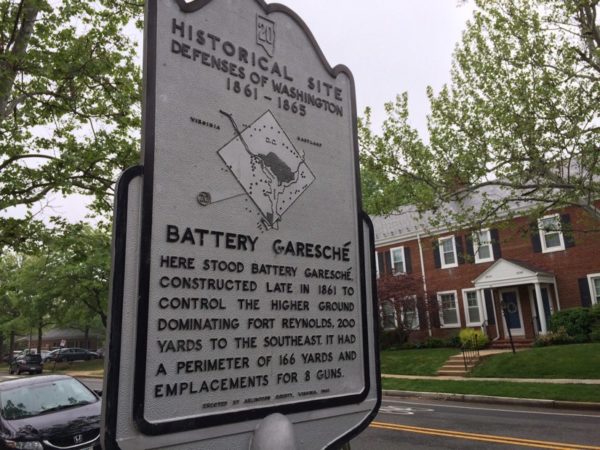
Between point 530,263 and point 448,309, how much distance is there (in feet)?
16.9

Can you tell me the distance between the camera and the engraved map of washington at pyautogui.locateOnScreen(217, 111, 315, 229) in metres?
2.63

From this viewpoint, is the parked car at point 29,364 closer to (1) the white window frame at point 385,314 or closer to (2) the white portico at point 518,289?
(1) the white window frame at point 385,314

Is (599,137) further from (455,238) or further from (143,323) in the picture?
(455,238)

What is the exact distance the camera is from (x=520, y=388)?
14.4 meters

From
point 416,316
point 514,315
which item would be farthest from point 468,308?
point 416,316

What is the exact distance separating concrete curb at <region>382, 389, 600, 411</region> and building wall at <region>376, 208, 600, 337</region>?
6.39 metres

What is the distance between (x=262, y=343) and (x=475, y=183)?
500 inches

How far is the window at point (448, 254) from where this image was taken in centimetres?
2742

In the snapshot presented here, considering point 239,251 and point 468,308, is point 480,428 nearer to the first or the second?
point 239,251

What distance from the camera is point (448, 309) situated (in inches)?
1076

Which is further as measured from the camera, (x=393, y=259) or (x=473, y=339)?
(x=393, y=259)

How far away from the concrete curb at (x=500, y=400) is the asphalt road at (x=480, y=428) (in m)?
0.37

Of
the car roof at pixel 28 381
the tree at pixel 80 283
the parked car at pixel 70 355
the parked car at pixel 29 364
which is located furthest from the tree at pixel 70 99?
the parked car at pixel 70 355

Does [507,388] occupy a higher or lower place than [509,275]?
lower
